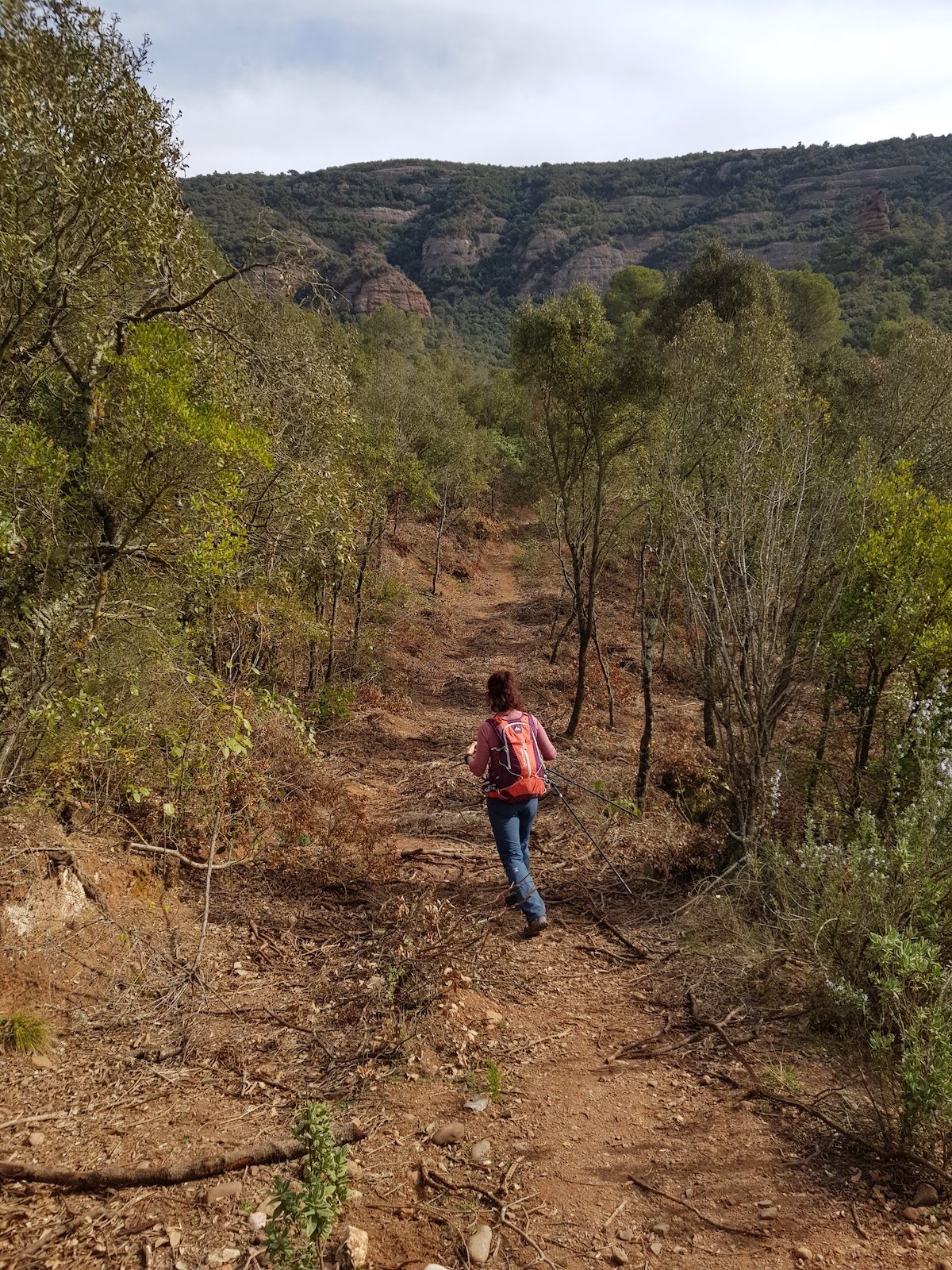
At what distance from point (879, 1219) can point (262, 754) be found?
8.00m

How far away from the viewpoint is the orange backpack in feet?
19.2

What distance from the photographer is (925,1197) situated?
3129mm

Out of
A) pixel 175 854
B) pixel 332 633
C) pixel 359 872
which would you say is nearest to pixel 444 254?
pixel 332 633

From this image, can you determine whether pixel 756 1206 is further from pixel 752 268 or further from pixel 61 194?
pixel 752 268

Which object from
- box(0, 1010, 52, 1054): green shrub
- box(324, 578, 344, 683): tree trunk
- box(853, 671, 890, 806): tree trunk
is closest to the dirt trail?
box(0, 1010, 52, 1054): green shrub

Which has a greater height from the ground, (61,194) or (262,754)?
(61,194)

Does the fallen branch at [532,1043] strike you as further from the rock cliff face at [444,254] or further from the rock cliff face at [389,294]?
the rock cliff face at [444,254]

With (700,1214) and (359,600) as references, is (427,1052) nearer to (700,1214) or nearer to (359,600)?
(700,1214)

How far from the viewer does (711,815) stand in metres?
7.89

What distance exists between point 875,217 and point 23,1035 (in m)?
109

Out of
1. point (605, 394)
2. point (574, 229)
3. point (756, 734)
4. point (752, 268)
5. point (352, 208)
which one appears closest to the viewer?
point (756, 734)

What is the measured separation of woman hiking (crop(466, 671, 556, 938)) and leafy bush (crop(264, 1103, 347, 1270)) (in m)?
3.17

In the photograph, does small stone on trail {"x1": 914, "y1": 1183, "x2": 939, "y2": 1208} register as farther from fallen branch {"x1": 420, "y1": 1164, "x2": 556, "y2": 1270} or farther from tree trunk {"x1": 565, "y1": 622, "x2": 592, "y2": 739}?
tree trunk {"x1": 565, "y1": 622, "x2": 592, "y2": 739}

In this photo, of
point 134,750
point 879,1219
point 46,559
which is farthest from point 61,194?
point 879,1219
